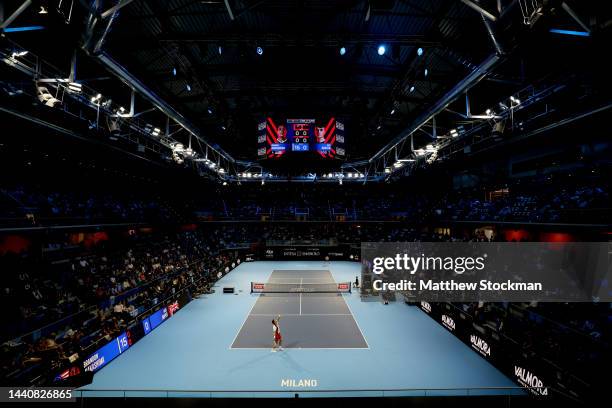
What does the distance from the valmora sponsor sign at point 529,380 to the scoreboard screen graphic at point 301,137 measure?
37.3ft

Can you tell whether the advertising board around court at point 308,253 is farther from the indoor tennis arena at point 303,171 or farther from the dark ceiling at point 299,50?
the dark ceiling at point 299,50

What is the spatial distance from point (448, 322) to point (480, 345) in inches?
111

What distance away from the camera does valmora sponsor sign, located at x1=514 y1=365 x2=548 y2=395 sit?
26.9 ft

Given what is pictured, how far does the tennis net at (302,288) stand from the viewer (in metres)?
23.1

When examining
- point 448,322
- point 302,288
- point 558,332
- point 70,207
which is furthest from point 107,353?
point 558,332

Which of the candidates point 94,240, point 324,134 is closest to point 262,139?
point 324,134

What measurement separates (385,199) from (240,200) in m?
22.8

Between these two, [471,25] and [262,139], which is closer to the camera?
[471,25]

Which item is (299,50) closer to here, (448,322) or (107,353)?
(107,353)

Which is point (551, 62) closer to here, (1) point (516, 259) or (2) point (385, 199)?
(1) point (516, 259)

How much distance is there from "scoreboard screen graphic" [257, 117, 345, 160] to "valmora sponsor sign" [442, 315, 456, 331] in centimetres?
1016

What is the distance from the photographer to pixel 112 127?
11.7 meters

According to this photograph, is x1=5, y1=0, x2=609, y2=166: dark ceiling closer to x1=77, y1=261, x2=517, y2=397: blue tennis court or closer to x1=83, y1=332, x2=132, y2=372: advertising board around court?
x1=83, y1=332, x2=132, y2=372: advertising board around court

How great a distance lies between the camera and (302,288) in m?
23.9
